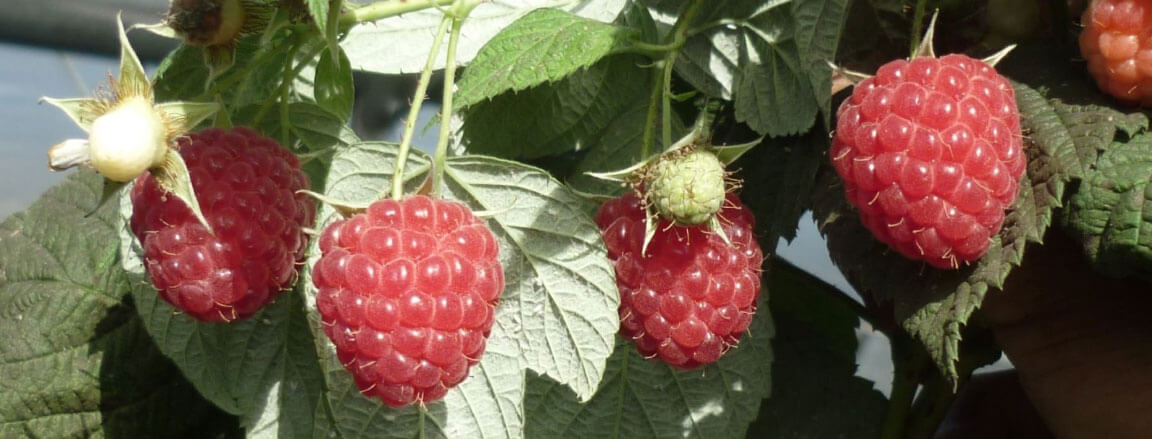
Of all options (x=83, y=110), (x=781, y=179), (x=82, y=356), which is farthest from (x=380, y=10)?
(x=82, y=356)

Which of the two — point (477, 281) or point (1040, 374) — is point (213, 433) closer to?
point (477, 281)

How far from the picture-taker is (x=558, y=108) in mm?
772

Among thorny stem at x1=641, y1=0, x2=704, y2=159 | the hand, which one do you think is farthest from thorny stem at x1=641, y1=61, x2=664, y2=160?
the hand

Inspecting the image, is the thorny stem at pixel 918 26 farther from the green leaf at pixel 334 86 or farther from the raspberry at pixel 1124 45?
the green leaf at pixel 334 86

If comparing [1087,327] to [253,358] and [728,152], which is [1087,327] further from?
[253,358]

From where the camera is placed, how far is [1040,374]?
682 millimetres

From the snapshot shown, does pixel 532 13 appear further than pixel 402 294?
Yes

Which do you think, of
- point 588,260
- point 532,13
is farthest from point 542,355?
point 532,13

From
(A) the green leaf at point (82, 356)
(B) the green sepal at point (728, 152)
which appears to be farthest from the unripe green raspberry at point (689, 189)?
(A) the green leaf at point (82, 356)

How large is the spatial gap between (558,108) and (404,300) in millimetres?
280

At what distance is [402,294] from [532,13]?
8.1 inches

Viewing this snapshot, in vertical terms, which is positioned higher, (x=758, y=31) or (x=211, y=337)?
(x=758, y=31)

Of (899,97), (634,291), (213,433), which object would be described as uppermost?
(899,97)

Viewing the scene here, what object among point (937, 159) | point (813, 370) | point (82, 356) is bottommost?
point (813, 370)
